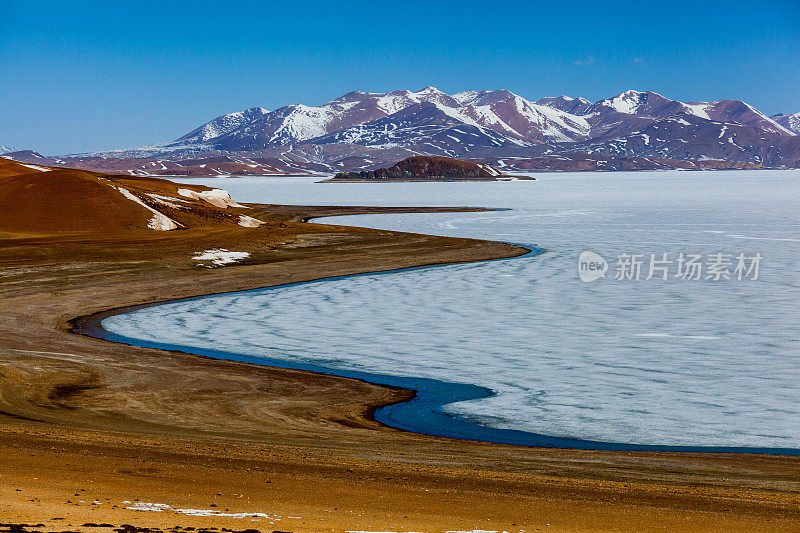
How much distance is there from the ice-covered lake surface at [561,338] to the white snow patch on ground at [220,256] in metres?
7.70

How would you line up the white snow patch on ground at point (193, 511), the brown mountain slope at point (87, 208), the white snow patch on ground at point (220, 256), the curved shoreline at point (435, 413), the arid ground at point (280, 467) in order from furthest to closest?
the brown mountain slope at point (87, 208)
the white snow patch on ground at point (220, 256)
the curved shoreline at point (435, 413)
the arid ground at point (280, 467)
the white snow patch on ground at point (193, 511)

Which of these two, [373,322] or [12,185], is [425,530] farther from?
[12,185]

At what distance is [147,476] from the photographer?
10516 millimetres

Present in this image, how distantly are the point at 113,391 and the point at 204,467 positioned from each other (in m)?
7.01

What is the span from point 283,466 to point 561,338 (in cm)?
1382

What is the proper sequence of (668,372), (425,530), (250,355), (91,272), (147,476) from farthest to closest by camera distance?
(91,272) → (250,355) → (668,372) → (147,476) → (425,530)

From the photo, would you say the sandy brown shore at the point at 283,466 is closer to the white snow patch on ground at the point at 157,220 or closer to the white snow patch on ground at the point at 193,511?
the white snow patch on ground at the point at 193,511

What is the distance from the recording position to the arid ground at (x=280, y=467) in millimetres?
9156

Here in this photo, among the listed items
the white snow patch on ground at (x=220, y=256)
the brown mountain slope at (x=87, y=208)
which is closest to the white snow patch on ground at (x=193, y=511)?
the white snow patch on ground at (x=220, y=256)

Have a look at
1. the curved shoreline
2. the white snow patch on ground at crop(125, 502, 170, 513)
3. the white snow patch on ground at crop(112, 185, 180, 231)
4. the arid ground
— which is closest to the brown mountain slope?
the white snow patch on ground at crop(112, 185, 180, 231)

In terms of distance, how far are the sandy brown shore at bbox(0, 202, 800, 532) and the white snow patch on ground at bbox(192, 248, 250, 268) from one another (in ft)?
62.7

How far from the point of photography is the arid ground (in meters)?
9.16

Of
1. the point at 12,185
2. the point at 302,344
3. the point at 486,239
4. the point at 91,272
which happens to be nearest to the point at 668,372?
the point at 302,344

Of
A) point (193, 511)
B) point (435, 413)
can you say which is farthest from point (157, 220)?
point (193, 511)
